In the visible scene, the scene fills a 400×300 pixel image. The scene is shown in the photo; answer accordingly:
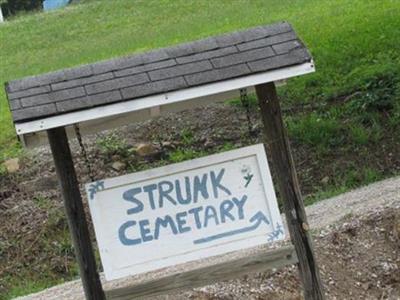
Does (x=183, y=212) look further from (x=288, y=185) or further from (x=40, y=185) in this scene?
(x=40, y=185)

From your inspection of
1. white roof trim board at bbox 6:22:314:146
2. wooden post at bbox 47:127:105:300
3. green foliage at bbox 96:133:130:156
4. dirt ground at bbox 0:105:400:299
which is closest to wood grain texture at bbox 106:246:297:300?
wooden post at bbox 47:127:105:300

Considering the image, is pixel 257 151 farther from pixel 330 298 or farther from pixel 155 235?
pixel 330 298

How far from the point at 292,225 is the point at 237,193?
1.52ft

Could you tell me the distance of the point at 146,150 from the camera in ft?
37.3

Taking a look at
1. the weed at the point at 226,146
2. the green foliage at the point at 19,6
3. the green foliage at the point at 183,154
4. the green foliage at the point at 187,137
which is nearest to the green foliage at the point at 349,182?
the weed at the point at 226,146

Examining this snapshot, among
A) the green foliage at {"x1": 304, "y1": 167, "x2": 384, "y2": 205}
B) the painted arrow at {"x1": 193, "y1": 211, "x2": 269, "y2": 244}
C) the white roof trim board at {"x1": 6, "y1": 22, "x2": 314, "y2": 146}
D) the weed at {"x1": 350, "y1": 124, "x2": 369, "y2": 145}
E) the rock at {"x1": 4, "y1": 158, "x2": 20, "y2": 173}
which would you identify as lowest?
the green foliage at {"x1": 304, "y1": 167, "x2": 384, "y2": 205}

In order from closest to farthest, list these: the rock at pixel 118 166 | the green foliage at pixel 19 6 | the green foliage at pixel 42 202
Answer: the green foliage at pixel 42 202 → the rock at pixel 118 166 → the green foliage at pixel 19 6

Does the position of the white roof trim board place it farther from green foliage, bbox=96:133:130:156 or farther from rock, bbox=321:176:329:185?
green foliage, bbox=96:133:130:156

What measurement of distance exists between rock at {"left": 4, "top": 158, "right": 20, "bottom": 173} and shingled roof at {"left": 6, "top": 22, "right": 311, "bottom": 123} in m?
6.80

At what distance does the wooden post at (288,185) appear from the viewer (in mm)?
5031

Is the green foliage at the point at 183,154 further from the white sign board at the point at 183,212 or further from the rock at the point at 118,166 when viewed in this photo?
the white sign board at the point at 183,212

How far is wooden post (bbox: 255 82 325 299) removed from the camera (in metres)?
5.03

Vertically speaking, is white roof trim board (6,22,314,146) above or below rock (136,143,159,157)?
above

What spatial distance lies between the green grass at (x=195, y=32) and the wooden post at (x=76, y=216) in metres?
7.14
